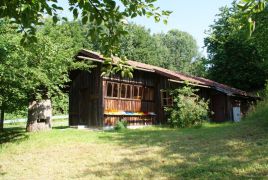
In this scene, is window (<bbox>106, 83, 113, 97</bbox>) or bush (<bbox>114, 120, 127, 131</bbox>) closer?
bush (<bbox>114, 120, 127, 131</bbox>)

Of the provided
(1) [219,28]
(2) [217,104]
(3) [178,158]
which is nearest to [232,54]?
(1) [219,28]

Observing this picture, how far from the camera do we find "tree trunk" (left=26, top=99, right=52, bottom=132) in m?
16.2

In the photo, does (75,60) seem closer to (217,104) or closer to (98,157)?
(98,157)

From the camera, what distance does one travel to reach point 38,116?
16375mm

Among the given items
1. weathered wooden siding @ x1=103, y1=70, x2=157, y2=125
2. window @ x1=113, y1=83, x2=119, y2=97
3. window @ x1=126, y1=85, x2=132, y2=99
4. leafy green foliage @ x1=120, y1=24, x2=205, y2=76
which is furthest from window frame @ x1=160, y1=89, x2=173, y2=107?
leafy green foliage @ x1=120, y1=24, x2=205, y2=76

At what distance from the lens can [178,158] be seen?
8.73m

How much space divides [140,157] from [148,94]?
12.1 m

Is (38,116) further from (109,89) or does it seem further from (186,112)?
(186,112)

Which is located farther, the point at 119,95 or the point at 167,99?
the point at 167,99

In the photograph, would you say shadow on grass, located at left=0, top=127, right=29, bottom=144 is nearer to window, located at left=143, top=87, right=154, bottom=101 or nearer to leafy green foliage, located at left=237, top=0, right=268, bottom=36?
window, located at left=143, top=87, right=154, bottom=101

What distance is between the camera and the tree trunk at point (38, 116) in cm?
1617

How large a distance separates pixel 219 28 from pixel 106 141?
3117 cm

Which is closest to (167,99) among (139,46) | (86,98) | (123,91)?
(123,91)

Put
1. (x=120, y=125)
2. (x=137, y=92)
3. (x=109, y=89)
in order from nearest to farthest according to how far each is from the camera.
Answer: (x=120, y=125), (x=109, y=89), (x=137, y=92)
